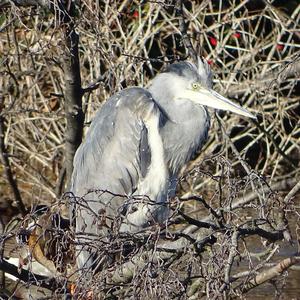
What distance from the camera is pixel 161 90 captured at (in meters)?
5.27

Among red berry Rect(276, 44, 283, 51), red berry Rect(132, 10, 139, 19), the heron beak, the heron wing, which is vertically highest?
the heron beak

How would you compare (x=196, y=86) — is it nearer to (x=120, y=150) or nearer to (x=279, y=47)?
(x=120, y=150)

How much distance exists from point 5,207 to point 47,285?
4.22 meters

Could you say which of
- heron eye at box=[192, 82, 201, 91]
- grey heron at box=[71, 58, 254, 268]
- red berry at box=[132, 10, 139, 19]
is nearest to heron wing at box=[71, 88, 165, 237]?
grey heron at box=[71, 58, 254, 268]

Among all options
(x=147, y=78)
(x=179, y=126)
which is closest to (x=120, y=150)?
(x=179, y=126)

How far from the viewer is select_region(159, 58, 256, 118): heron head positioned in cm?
512

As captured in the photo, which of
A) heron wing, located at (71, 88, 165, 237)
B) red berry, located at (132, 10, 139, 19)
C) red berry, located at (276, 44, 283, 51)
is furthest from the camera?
red berry, located at (132, 10, 139, 19)

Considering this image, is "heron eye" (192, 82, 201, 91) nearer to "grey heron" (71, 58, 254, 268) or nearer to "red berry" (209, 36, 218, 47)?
"grey heron" (71, 58, 254, 268)

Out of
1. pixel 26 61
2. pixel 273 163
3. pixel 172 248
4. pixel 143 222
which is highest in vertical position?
pixel 172 248

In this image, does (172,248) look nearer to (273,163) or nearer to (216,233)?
(216,233)

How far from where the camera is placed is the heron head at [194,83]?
5.12m

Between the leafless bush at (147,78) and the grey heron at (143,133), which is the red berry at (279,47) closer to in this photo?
the leafless bush at (147,78)

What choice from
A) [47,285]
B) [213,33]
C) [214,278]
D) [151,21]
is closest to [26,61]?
[151,21]

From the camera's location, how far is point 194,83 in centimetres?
516
